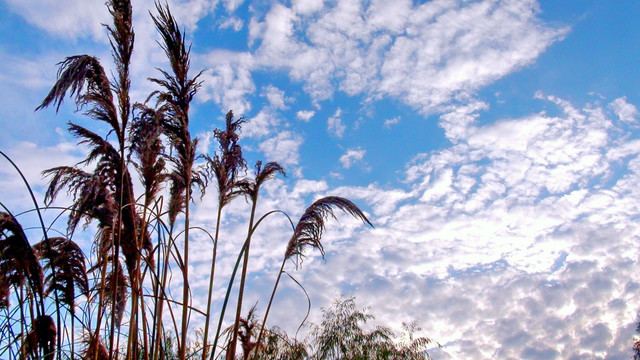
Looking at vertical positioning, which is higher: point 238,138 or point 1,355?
point 238,138

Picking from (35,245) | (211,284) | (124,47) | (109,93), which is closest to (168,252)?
(211,284)

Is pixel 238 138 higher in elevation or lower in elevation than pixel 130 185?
higher

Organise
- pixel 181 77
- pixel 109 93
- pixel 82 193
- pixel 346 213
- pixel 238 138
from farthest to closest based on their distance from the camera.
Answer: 1. pixel 238 138
2. pixel 346 213
3. pixel 181 77
4. pixel 82 193
5. pixel 109 93

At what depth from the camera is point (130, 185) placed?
327cm

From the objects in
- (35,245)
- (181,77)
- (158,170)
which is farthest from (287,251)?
(35,245)

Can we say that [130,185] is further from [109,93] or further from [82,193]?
[109,93]

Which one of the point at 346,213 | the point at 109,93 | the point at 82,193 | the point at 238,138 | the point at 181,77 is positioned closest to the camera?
the point at 109,93

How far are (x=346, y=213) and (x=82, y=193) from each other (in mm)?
2057

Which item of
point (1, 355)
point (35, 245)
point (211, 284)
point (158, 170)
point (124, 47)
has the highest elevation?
point (124, 47)

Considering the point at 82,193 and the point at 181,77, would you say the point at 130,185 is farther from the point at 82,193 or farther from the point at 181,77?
the point at 181,77

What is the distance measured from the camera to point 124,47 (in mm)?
2945

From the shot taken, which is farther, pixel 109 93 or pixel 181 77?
pixel 181 77

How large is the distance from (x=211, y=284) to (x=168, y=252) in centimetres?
42

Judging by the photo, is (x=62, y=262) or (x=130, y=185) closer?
(x=130, y=185)
